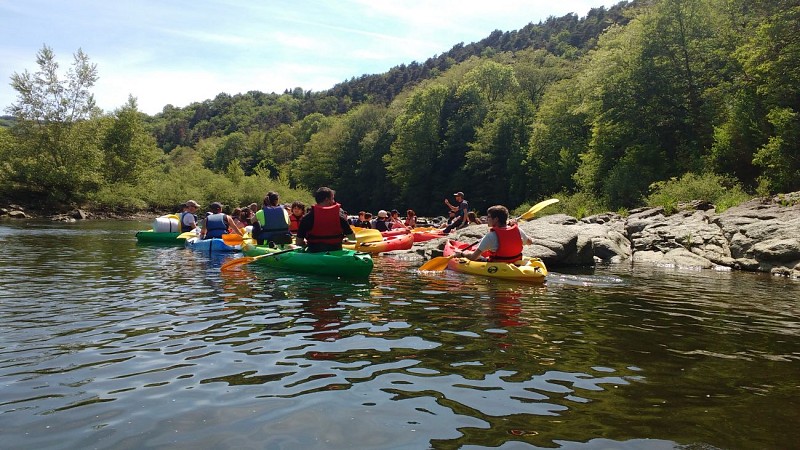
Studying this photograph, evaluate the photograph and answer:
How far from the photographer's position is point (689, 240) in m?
15.1

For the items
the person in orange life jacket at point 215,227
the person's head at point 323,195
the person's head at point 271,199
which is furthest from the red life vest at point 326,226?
the person in orange life jacket at point 215,227

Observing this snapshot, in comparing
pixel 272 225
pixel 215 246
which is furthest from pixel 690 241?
pixel 215 246

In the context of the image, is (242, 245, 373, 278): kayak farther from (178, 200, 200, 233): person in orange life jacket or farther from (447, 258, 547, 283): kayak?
(178, 200, 200, 233): person in orange life jacket

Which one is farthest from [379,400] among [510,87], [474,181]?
[510,87]

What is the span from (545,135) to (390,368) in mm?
40694

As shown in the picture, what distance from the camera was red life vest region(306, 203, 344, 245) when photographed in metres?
9.68

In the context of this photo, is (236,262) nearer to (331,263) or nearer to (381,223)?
(331,263)

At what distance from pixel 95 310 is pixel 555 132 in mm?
39156

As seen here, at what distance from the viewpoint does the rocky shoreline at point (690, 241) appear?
1280 centimetres

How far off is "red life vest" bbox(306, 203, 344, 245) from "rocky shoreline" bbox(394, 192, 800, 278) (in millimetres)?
5036

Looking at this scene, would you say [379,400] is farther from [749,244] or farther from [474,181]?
[474,181]

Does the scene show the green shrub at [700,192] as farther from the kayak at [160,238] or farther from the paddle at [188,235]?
the kayak at [160,238]

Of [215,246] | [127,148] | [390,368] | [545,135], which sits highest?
[545,135]

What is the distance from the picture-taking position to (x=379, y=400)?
3.76 metres
